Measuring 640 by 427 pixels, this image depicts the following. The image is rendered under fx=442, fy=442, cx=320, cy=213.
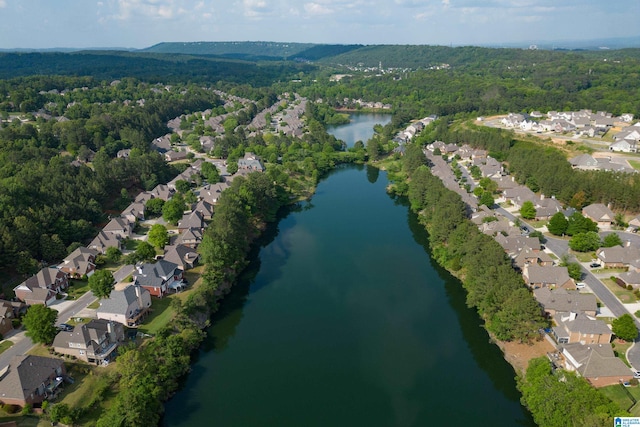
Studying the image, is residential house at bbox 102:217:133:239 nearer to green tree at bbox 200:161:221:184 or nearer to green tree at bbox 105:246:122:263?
green tree at bbox 105:246:122:263

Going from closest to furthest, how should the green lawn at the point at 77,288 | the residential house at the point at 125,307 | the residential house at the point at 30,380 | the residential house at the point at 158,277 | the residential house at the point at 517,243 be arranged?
the residential house at the point at 30,380 < the residential house at the point at 125,307 < the residential house at the point at 158,277 < the green lawn at the point at 77,288 < the residential house at the point at 517,243

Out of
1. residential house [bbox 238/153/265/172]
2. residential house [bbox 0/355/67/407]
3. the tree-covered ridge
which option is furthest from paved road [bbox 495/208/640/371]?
the tree-covered ridge

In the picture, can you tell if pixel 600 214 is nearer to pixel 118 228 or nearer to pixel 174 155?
pixel 118 228

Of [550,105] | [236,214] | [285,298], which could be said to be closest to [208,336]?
[285,298]

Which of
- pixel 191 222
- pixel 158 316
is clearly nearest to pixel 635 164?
pixel 191 222

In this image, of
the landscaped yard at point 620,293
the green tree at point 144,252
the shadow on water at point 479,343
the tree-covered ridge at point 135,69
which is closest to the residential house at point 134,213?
the green tree at point 144,252

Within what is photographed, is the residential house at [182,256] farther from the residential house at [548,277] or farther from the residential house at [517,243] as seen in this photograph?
the residential house at [548,277]

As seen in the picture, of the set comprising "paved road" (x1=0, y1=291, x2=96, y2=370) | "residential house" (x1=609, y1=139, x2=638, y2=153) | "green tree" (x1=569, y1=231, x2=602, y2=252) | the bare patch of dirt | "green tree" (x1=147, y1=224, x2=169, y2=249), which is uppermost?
"residential house" (x1=609, y1=139, x2=638, y2=153)

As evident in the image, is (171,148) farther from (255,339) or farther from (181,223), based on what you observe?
(255,339)
